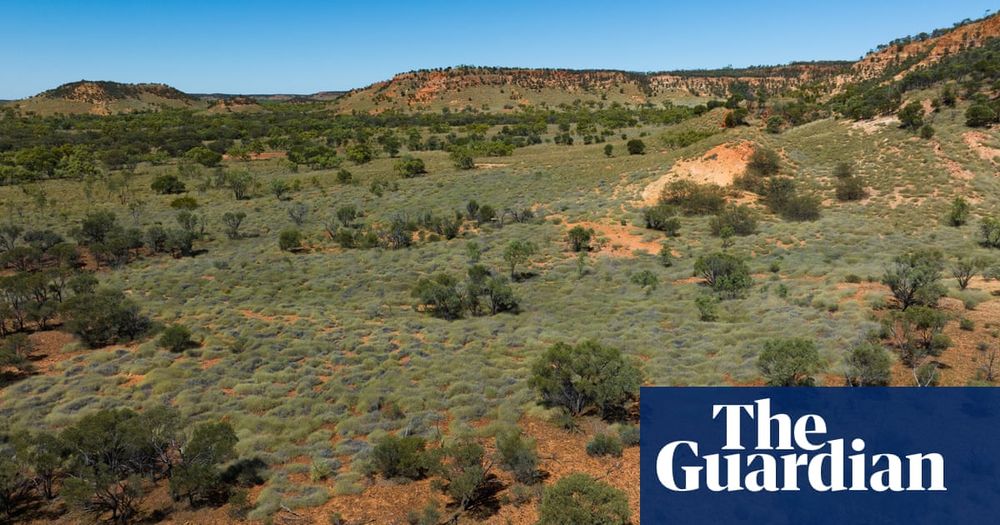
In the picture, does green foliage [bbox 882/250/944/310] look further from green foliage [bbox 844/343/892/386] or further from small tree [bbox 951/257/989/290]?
green foliage [bbox 844/343/892/386]

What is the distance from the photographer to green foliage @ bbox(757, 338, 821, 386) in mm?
15648

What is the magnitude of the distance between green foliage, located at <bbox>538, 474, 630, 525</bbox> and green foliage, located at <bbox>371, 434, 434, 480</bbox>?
395 centimetres

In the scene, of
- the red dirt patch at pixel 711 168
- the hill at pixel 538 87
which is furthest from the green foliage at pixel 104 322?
the hill at pixel 538 87

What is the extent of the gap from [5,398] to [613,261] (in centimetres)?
2989

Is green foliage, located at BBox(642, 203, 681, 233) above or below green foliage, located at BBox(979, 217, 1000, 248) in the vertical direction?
above

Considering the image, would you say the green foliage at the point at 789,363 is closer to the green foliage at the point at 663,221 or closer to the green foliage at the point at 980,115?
the green foliage at the point at 663,221

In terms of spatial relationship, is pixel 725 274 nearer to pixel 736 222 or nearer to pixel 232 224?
pixel 736 222

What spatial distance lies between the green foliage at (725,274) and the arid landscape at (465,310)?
0.18m

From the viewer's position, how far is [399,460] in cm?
1317

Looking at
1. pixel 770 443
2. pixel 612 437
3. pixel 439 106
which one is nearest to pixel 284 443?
pixel 612 437

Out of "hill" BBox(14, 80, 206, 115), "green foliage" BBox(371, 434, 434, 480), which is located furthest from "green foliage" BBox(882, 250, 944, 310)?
"hill" BBox(14, 80, 206, 115)

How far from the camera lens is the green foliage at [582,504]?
32.3 feet

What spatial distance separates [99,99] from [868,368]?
7796 inches

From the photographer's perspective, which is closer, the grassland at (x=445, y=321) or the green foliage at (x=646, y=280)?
the grassland at (x=445, y=321)
